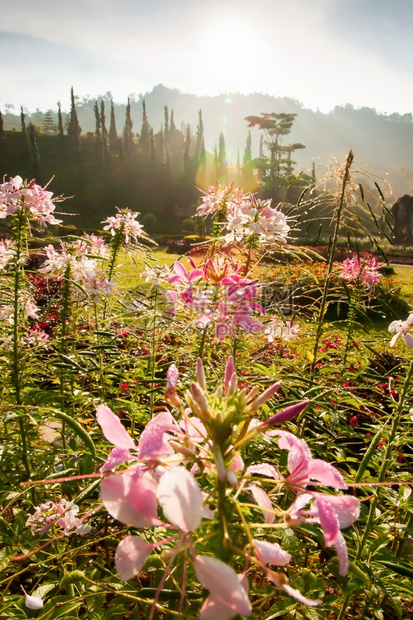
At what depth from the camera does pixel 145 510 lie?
55cm

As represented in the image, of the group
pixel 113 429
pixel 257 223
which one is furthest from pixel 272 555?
pixel 257 223

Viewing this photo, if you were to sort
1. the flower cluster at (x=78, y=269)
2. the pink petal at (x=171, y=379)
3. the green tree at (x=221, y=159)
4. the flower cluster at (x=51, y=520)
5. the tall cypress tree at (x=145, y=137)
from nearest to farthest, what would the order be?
the pink petal at (x=171, y=379), the flower cluster at (x=51, y=520), the flower cluster at (x=78, y=269), the green tree at (x=221, y=159), the tall cypress tree at (x=145, y=137)

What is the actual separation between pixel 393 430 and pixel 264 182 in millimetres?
54295

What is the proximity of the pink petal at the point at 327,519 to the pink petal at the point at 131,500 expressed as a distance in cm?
25

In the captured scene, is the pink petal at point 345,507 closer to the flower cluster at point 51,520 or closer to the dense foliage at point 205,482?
the dense foliage at point 205,482

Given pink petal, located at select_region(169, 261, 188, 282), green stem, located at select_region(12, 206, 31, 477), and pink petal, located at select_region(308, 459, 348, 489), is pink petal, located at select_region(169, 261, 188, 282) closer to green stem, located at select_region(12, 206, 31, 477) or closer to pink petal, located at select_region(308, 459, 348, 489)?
pink petal, located at select_region(308, 459, 348, 489)

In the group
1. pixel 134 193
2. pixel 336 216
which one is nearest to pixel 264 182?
pixel 134 193

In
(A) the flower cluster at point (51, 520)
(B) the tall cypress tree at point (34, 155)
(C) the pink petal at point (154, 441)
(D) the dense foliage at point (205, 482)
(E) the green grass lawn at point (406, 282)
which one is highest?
(B) the tall cypress tree at point (34, 155)

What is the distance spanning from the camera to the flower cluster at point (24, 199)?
6.23ft

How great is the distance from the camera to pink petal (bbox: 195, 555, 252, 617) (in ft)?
1.49

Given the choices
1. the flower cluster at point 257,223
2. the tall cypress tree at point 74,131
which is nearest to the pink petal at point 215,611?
the flower cluster at point 257,223

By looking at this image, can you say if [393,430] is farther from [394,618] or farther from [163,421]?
[394,618]

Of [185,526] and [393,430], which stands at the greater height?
[185,526]

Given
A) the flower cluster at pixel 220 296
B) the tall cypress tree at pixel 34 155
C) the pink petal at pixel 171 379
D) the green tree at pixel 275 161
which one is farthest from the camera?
the green tree at pixel 275 161
